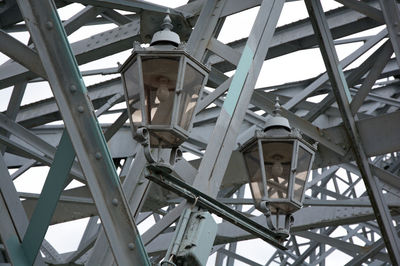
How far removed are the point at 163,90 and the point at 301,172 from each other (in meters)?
1.20

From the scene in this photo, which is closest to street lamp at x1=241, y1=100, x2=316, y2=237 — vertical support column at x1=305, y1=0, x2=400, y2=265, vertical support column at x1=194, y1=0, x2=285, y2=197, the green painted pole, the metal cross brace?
vertical support column at x1=194, y1=0, x2=285, y2=197

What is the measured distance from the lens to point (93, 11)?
953 centimetres

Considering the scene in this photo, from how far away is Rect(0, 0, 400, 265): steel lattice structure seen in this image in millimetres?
4633

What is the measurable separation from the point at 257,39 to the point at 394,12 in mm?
2527

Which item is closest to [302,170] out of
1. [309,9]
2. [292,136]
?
[292,136]

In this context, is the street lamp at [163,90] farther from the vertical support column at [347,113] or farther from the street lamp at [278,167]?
the vertical support column at [347,113]

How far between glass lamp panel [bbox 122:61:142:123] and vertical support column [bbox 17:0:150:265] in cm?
39

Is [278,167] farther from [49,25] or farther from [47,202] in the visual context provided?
[49,25]

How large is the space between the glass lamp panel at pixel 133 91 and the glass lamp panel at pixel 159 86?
0.05 metres

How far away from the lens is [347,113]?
352 inches

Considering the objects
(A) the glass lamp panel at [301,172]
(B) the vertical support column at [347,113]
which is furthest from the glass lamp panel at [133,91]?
(B) the vertical support column at [347,113]

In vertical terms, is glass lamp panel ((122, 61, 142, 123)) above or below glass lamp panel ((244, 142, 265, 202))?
below

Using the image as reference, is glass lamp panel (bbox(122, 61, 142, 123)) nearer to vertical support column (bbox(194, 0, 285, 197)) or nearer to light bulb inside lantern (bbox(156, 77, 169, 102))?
light bulb inside lantern (bbox(156, 77, 169, 102))

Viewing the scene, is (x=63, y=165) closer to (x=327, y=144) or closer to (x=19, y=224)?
(x=19, y=224)
